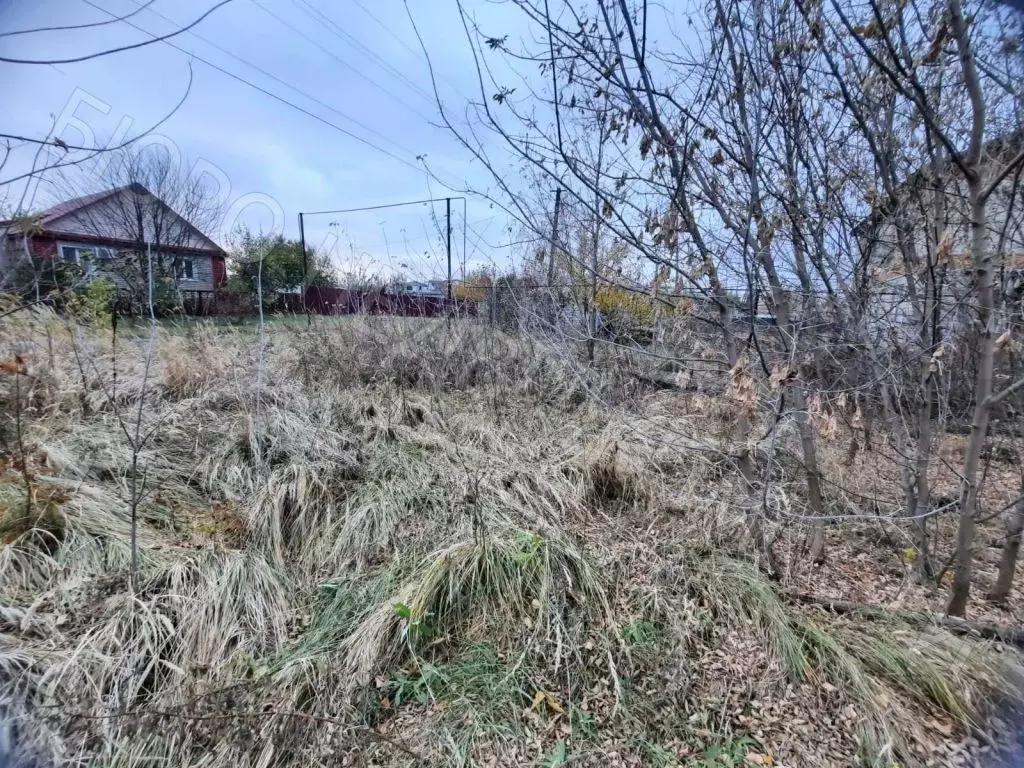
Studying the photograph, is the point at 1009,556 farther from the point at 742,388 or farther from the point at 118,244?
the point at 118,244

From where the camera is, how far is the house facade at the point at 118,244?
2.05 meters

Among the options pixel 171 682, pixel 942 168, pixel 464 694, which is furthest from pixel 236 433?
pixel 942 168

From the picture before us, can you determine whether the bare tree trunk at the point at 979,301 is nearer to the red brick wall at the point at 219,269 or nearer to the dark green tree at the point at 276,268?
the dark green tree at the point at 276,268

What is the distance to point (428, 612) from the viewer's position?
192 centimetres

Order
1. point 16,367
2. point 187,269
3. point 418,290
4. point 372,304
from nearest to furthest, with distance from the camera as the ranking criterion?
point 16,367, point 372,304, point 418,290, point 187,269

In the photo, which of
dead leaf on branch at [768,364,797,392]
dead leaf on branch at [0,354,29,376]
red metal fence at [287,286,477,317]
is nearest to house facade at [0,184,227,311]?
dead leaf on branch at [0,354,29,376]

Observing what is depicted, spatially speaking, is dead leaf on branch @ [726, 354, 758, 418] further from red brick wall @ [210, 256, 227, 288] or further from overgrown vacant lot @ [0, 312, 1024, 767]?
red brick wall @ [210, 256, 227, 288]

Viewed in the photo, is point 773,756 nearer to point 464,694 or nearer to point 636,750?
point 636,750

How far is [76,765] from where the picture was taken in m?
1.34

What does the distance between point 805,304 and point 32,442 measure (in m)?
4.42

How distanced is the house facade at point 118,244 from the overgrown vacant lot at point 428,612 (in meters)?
0.61

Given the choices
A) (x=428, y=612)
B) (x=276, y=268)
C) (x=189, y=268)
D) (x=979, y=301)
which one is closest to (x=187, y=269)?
(x=189, y=268)

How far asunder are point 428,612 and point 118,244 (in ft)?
21.5

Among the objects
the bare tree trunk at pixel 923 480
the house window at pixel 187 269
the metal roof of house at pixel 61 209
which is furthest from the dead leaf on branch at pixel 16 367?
the house window at pixel 187 269
